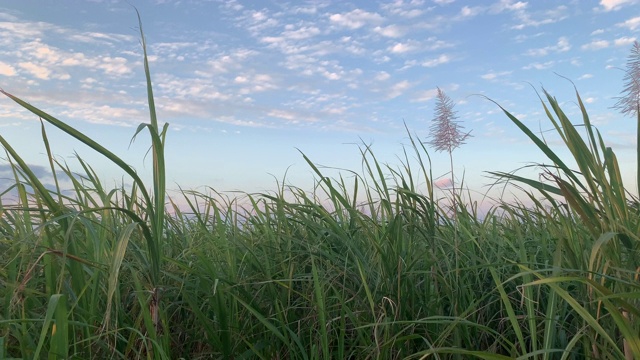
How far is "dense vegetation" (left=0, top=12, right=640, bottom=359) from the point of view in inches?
54.9

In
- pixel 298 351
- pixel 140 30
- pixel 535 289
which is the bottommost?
pixel 298 351

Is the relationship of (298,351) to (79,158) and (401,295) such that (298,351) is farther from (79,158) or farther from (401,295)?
(79,158)

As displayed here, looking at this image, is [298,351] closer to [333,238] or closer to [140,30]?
[333,238]

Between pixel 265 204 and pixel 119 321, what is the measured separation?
1.04 meters

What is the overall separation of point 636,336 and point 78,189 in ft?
6.46

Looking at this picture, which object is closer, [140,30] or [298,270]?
[140,30]

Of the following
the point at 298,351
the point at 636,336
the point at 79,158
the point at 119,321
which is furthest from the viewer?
the point at 79,158

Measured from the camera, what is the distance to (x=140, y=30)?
1638 millimetres

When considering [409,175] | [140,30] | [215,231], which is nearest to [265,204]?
[215,231]

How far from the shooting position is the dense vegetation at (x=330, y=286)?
1.39m

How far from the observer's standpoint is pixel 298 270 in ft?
7.30

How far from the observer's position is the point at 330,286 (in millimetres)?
1925

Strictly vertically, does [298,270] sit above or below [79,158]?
below

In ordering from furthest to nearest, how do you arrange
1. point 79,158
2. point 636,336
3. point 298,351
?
point 79,158, point 298,351, point 636,336
